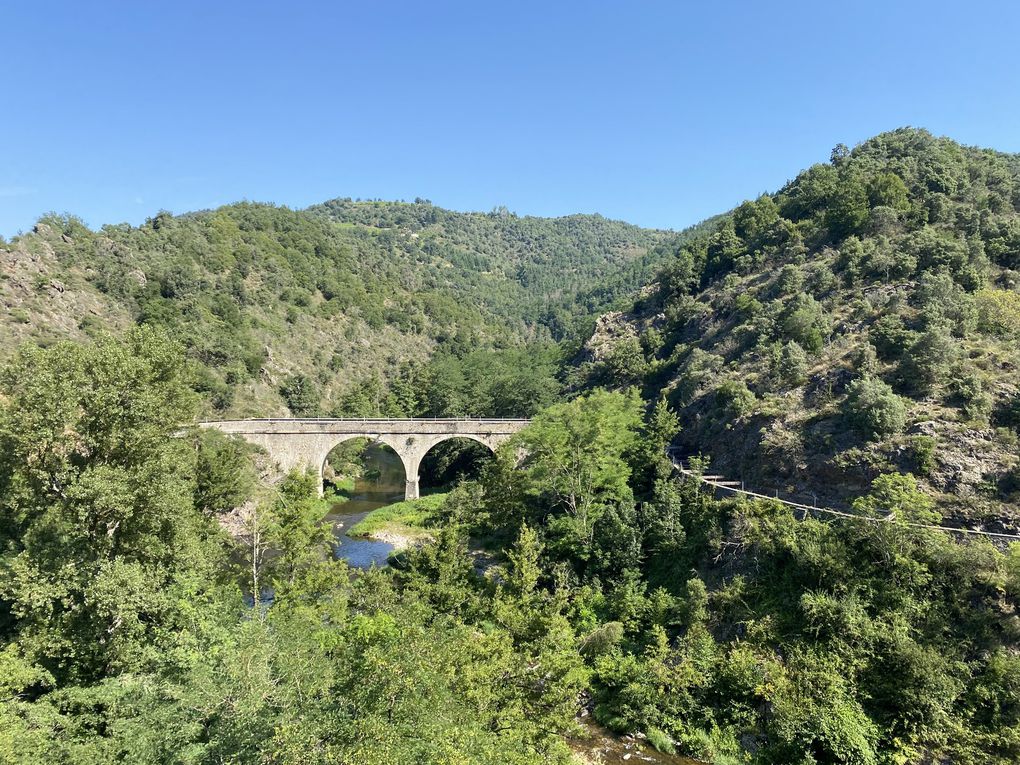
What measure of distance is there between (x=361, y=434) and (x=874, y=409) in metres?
46.7

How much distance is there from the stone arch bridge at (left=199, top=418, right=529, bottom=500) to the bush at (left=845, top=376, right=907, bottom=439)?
32.4 metres

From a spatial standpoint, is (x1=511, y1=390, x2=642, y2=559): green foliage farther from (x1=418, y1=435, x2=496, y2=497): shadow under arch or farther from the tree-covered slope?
(x1=418, y1=435, x2=496, y2=497): shadow under arch

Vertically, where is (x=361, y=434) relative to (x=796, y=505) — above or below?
above

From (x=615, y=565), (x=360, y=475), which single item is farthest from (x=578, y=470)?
(x=360, y=475)

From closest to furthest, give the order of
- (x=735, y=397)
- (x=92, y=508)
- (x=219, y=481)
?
1. (x=92, y=508)
2. (x=219, y=481)
3. (x=735, y=397)

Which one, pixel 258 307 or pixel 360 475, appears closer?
pixel 360 475

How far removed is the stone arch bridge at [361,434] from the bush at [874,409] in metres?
32.4

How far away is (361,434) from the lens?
5884 cm

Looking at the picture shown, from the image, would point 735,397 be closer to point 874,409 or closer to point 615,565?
point 874,409

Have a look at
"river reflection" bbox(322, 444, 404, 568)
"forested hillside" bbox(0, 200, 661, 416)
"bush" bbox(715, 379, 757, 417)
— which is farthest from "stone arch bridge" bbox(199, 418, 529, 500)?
"bush" bbox(715, 379, 757, 417)

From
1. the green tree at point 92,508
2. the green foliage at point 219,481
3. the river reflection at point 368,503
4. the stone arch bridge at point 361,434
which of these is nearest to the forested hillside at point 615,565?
the green tree at point 92,508

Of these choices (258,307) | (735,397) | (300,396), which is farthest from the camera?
(258,307)

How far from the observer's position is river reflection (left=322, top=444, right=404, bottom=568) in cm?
4269

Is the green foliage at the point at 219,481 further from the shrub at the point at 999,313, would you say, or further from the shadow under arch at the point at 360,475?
the shrub at the point at 999,313
